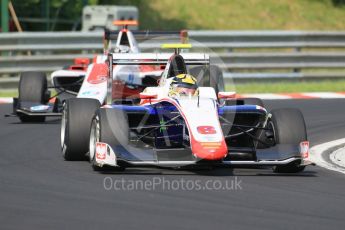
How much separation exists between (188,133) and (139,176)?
2.46 ft

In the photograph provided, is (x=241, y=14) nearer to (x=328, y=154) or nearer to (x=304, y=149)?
(x=328, y=154)

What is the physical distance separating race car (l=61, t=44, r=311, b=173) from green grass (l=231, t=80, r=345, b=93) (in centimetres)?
915

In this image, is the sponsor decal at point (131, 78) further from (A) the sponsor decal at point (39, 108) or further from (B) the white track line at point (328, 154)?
(B) the white track line at point (328, 154)

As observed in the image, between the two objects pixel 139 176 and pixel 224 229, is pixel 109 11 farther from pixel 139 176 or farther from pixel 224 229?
pixel 224 229

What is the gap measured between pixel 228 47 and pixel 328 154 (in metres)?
9.57

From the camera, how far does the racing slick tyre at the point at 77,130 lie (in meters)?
10.7

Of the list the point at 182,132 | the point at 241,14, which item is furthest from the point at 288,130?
the point at 241,14

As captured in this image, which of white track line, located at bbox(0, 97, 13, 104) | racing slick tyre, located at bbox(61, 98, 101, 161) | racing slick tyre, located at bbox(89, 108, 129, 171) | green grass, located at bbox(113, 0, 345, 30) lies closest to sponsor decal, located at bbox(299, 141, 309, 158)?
racing slick tyre, located at bbox(89, 108, 129, 171)

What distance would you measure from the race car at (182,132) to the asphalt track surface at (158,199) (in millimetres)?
170

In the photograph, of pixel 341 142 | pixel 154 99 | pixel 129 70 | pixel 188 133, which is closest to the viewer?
pixel 188 133

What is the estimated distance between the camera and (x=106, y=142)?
9.91 meters

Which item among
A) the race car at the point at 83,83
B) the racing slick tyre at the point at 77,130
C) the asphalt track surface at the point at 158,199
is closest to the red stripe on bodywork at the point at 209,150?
the asphalt track surface at the point at 158,199

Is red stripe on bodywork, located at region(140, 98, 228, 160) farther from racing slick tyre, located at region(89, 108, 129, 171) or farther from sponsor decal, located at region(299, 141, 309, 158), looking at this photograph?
sponsor decal, located at region(299, 141, 309, 158)

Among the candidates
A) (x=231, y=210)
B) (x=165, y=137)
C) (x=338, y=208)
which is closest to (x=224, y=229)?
(x=231, y=210)
